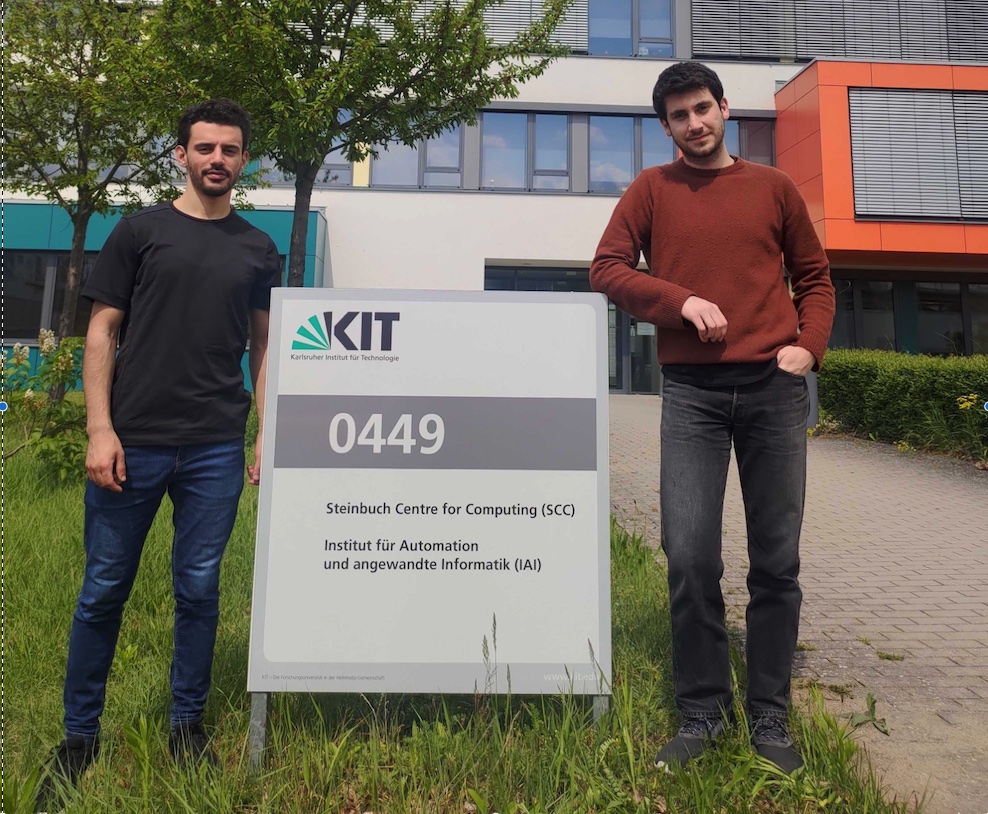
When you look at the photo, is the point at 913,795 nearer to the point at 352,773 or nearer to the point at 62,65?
the point at 352,773

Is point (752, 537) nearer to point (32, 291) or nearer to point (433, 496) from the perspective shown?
point (433, 496)

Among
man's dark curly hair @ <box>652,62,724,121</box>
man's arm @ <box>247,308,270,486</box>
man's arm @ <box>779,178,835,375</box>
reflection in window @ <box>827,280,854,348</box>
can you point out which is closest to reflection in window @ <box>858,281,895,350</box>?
reflection in window @ <box>827,280,854,348</box>

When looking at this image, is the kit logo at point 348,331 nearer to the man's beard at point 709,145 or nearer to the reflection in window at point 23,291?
the man's beard at point 709,145

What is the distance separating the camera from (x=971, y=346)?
2025 centimetres

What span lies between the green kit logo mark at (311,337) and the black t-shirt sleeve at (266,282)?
19 centimetres

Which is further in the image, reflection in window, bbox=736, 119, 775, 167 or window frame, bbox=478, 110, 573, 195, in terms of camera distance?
reflection in window, bbox=736, 119, 775, 167

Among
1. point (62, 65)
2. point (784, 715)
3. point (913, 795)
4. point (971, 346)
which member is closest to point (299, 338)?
point (784, 715)

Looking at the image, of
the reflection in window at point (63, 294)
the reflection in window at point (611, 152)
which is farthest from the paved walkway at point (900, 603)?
the reflection in window at point (63, 294)

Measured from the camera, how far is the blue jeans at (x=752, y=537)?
2.30m

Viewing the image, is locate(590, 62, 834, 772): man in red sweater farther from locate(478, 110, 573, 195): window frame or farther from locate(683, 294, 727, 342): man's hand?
locate(478, 110, 573, 195): window frame

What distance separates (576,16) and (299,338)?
21482 mm

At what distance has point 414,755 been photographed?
2199mm

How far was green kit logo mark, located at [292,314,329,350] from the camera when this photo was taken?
7.72ft

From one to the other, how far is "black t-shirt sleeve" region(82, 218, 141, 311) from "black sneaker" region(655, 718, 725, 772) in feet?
7.46
